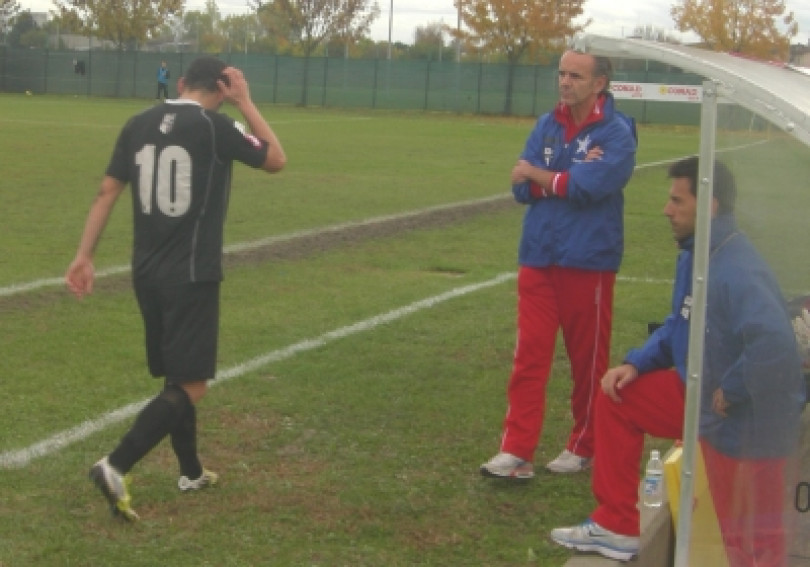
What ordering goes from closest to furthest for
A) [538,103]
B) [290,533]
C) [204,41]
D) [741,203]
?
[741,203]
[290,533]
[538,103]
[204,41]

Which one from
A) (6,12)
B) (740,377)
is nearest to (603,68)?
(740,377)

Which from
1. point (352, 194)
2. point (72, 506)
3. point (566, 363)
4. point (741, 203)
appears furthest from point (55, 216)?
point (741, 203)

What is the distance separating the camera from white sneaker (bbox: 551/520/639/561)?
15.5ft

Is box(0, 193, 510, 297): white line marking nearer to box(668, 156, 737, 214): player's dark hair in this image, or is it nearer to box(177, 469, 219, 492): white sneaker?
box(177, 469, 219, 492): white sneaker

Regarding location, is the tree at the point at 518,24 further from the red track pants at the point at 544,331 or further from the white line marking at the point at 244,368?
the red track pants at the point at 544,331

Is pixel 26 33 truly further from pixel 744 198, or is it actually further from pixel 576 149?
pixel 744 198

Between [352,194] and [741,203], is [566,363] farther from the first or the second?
[352,194]

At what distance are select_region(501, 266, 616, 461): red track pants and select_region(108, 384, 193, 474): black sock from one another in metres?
1.44

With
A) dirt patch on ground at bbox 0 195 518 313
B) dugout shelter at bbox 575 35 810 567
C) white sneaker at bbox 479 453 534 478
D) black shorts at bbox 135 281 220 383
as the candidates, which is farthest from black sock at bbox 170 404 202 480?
dirt patch on ground at bbox 0 195 518 313

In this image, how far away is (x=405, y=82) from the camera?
55.0 m

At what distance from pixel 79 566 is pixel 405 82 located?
168 ft

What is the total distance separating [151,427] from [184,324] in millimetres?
424

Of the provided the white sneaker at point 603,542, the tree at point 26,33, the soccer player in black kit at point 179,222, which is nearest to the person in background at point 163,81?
the tree at point 26,33

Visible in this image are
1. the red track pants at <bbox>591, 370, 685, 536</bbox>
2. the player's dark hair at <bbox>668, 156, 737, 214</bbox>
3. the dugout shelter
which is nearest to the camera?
the dugout shelter
